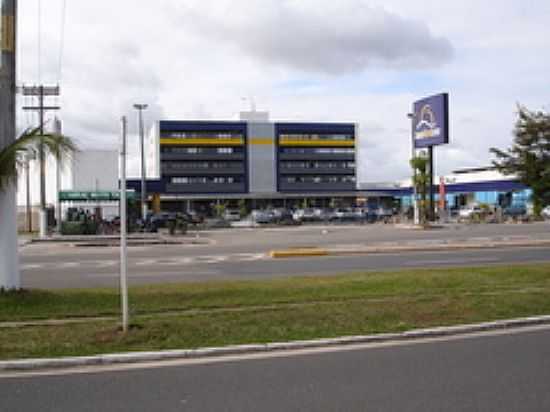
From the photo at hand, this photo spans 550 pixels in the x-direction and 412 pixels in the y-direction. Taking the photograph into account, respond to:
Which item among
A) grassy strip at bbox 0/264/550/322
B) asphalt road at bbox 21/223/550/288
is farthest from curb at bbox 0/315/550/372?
asphalt road at bbox 21/223/550/288

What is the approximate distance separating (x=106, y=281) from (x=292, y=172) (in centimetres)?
9955

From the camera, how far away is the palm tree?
10.1 meters

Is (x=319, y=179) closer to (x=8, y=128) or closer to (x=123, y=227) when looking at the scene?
(x=8, y=128)

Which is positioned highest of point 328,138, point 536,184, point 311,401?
point 328,138

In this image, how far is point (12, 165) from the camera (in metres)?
10.1

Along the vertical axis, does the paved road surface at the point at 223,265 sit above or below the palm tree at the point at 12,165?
below

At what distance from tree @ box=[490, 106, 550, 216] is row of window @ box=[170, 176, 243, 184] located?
97.1 metres

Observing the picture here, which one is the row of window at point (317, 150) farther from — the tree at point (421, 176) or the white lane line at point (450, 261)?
the white lane line at point (450, 261)

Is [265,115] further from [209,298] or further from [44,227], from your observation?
[209,298]

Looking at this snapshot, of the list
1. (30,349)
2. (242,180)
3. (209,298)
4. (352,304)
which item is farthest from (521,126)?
(242,180)

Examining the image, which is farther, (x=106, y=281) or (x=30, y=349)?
(x=106, y=281)

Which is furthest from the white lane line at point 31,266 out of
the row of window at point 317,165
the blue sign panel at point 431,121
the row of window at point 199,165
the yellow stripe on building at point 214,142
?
the row of window at point 317,165

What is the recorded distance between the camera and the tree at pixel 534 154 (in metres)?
13.6

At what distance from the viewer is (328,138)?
116750mm
